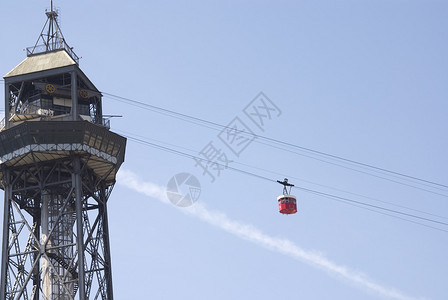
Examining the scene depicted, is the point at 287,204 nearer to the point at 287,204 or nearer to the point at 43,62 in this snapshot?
the point at 287,204

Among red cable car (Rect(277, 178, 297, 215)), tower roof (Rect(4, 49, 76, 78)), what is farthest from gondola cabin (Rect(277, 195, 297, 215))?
tower roof (Rect(4, 49, 76, 78))

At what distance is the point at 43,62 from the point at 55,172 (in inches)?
546

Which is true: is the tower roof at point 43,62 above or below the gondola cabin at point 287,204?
above

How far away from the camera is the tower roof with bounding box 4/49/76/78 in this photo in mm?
121812

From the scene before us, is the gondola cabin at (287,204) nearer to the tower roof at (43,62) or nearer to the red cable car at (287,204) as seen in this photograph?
the red cable car at (287,204)

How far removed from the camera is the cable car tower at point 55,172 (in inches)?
4525

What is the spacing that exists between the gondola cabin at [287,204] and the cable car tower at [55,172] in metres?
23.5

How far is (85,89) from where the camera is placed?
124 m

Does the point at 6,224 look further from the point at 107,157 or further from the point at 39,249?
the point at 107,157

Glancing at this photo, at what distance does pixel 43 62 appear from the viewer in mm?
122875

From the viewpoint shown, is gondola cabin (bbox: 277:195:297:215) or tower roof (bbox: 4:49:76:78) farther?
tower roof (bbox: 4:49:76:78)

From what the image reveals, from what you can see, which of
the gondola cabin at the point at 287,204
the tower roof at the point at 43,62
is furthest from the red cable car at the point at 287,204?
the tower roof at the point at 43,62

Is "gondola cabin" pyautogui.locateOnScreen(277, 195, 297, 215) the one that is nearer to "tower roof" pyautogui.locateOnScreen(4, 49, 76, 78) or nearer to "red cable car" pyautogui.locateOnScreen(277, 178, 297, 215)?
"red cable car" pyautogui.locateOnScreen(277, 178, 297, 215)

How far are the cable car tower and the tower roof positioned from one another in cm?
12
